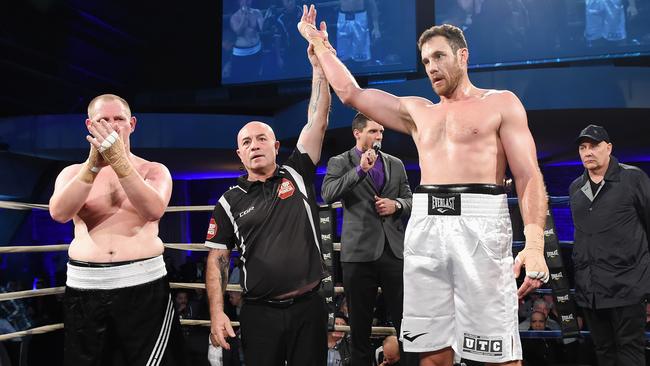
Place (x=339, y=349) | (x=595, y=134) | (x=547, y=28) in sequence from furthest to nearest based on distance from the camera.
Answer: (x=547, y=28) < (x=339, y=349) < (x=595, y=134)

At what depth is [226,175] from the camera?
12.9 m

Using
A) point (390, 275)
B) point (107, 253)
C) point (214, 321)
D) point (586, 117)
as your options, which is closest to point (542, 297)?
point (390, 275)

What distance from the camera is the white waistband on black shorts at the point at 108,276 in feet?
7.37

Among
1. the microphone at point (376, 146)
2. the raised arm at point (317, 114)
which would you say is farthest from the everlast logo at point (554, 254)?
the raised arm at point (317, 114)

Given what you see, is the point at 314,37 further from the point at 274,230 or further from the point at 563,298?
the point at 563,298

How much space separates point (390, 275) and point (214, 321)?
1.03 metres

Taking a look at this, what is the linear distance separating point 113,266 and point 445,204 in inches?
51.7

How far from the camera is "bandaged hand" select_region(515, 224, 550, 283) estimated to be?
1.80 meters

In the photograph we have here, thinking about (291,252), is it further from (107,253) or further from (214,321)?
(107,253)

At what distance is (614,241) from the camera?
313 centimetres

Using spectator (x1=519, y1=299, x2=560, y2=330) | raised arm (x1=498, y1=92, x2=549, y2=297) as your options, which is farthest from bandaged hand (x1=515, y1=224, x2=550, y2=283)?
spectator (x1=519, y1=299, x2=560, y2=330)

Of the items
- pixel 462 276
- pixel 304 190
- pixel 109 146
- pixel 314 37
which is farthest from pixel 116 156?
pixel 462 276

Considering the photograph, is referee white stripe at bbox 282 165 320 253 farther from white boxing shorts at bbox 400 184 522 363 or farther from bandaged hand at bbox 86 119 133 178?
bandaged hand at bbox 86 119 133 178

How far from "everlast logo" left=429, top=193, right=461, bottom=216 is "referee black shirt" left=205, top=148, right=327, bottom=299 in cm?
64
